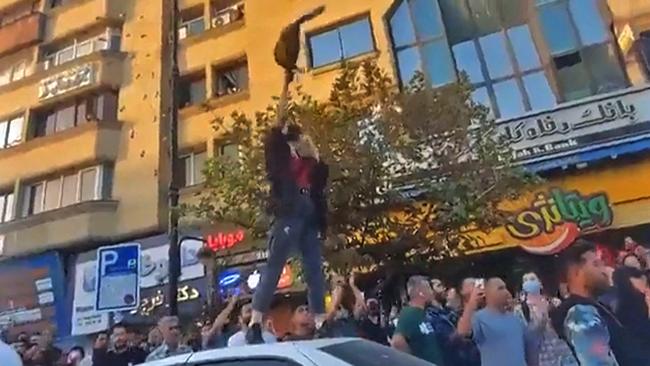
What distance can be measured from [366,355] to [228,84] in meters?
16.9

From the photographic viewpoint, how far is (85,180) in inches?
802

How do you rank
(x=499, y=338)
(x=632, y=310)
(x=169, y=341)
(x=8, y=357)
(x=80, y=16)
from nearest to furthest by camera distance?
(x=8, y=357) < (x=499, y=338) < (x=169, y=341) < (x=632, y=310) < (x=80, y=16)

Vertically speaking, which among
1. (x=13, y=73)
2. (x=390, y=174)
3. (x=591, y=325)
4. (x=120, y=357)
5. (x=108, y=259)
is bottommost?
(x=591, y=325)

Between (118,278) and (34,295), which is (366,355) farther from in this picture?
(34,295)

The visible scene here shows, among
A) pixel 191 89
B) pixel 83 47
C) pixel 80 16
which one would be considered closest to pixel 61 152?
pixel 83 47

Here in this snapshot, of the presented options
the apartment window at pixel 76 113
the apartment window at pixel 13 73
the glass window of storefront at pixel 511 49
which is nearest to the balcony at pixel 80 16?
the apartment window at pixel 13 73

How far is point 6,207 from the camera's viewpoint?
21.4m

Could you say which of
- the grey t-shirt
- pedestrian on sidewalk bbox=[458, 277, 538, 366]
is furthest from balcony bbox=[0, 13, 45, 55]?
the grey t-shirt

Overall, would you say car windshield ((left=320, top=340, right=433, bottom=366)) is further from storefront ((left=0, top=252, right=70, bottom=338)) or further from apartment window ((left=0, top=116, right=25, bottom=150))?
apartment window ((left=0, top=116, right=25, bottom=150))

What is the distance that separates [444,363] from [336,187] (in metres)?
3.52

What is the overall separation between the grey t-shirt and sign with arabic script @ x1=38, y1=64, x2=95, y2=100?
17.1 m

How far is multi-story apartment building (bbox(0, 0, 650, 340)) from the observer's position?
15.3m

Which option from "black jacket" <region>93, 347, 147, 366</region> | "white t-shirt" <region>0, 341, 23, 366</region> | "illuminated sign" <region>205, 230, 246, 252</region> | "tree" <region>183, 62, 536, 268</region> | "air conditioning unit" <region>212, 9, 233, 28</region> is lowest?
"white t-shirt" <region>0, 341, 23, 366</region>

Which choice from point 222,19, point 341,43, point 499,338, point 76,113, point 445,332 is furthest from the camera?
point 76,113
